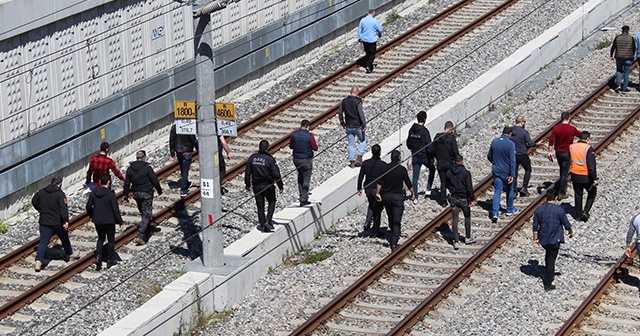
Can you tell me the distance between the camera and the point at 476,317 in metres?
15.3

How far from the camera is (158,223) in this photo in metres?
18.8

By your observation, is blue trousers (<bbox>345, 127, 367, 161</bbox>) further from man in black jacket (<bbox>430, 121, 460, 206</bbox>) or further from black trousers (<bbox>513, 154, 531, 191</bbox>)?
black trousers (<bbox>513, 154, 531, 191</bbox>)

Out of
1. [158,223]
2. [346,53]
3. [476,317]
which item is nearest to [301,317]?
[476,317]

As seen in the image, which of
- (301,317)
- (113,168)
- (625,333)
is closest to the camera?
(625,333)

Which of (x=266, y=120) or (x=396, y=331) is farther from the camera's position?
(x=266, y=120)

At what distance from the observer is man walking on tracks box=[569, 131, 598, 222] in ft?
58.5

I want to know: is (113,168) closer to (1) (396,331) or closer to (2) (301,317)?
(2) (301,317)

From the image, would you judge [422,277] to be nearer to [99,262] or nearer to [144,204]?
[144,204]

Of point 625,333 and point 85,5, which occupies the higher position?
point 85,5

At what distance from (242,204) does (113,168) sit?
6.76ft

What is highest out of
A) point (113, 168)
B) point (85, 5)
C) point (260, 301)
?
point (85, 5)

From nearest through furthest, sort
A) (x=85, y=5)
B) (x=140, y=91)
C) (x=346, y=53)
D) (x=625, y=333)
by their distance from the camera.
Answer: (x=625, y=333) → (x=85, y=5) → (x=140, y=91) → (x=346, y=53)

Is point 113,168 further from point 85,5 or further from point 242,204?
point 85,5

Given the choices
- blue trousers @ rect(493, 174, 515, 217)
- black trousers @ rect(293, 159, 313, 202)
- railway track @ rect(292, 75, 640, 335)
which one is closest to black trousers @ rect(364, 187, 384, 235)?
railway track @ rect(292, 75, 640, 335)
